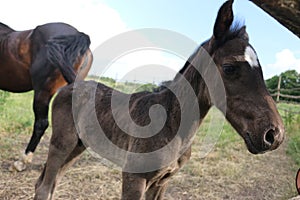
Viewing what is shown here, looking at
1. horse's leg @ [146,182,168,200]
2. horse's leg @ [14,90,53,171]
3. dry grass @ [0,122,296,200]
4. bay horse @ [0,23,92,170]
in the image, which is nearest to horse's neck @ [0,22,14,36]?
bay horse @ [0,23,92,170]

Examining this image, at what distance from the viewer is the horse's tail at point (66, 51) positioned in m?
2.99

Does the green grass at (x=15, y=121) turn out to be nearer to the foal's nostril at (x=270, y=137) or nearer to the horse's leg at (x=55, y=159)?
the horse's leg at (x=55, y=159)

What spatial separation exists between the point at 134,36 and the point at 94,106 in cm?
65

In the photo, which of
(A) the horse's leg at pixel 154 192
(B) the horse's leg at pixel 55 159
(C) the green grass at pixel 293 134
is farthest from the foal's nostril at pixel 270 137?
(C) the green grass at pixel 293 134

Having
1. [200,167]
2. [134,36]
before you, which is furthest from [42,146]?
[134,36]

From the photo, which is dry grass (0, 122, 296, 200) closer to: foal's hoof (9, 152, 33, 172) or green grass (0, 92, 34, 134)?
foal's hoof (9, 152, 33, 172)

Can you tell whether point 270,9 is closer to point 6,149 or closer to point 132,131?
point 132,131

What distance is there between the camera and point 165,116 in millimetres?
2076

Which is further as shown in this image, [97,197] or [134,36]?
[97,197]

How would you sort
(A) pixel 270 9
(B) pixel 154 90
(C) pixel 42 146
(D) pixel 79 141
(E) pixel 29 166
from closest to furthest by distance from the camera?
(A) pixel 270 9 → (B) pixel 154 90 → (D) pixel 79 141 → (E) pixel 29 166 → (C) pixel 42 146

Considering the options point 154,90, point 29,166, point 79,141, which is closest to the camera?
point 154,90

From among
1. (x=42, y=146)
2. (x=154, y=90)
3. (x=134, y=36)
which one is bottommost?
(x=42, y=146)

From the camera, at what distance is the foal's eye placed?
5.79 feet

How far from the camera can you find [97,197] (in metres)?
3.39
